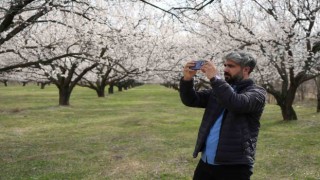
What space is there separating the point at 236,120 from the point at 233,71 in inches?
16.1

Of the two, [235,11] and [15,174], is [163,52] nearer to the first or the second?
[235,11]

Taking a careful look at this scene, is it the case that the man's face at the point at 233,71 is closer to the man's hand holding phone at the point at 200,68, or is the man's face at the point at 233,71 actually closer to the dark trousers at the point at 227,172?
the man's hand holding phone at the point at 200,68

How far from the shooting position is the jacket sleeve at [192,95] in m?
3.73

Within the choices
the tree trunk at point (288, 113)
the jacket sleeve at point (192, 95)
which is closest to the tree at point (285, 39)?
the tree trunk at point (288, 113)

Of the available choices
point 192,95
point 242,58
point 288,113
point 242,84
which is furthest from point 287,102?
point 242,58

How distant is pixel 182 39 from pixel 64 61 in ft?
33.7

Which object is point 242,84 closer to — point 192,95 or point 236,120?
point 236,120

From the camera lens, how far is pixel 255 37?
1684 centimetres

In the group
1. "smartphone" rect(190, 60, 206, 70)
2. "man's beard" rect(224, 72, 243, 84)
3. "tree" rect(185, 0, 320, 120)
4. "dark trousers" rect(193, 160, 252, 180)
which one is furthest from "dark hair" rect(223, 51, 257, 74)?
"tree" rect(185, 0, 320, 120)

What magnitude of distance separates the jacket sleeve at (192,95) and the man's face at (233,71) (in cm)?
36

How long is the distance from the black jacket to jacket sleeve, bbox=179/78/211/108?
26cm

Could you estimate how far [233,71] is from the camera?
3.45 meters

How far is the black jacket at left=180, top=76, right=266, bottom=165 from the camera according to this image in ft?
10.5

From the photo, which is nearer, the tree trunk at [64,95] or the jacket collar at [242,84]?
the jacket collar at [242,84]
